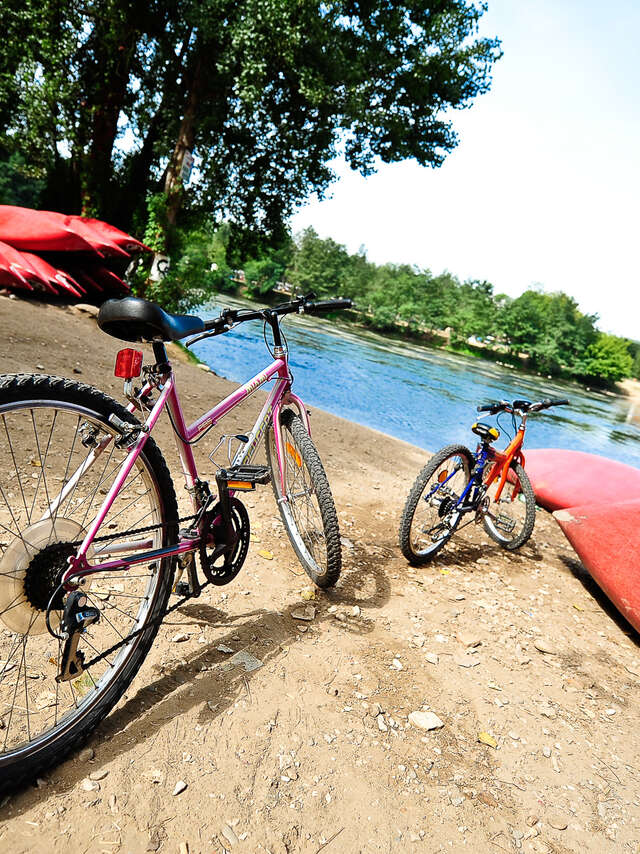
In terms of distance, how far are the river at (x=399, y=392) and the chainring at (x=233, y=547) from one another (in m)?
6.58

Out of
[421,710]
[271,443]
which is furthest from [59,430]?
[421,710]

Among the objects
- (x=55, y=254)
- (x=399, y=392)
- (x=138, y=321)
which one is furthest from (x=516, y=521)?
(x=399, y=392)

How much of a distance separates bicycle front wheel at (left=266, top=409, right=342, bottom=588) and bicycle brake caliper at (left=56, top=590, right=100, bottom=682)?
3.75 feet

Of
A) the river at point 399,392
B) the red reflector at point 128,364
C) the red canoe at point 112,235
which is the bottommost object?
the river at point 399,392

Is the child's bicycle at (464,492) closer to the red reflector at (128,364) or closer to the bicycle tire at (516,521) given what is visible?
the bicycle tire at (516,521)

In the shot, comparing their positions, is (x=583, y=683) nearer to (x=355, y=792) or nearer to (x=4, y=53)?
(x=355, y=792)

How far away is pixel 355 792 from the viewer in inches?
67.7

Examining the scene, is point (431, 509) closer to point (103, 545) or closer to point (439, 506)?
point (439, 506)

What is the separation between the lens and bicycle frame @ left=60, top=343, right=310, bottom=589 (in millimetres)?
1616

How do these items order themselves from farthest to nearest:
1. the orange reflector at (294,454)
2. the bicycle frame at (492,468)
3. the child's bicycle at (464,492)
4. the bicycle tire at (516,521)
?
the bicycle tire at (516,521) < the bicycle frame at (492,468) < the child's bicycle at (464,492) < the orange reflector at (294,454)

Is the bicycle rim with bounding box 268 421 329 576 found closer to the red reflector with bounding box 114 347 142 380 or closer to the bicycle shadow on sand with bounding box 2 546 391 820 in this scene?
the bicycle shadow on sand with bounding box 2 546 391 820

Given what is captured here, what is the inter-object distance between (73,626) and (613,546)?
3.35 metres

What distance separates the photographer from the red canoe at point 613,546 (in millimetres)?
3305

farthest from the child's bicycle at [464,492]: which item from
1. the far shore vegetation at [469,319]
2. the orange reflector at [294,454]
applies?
the far shore vegetation at [469,319]
